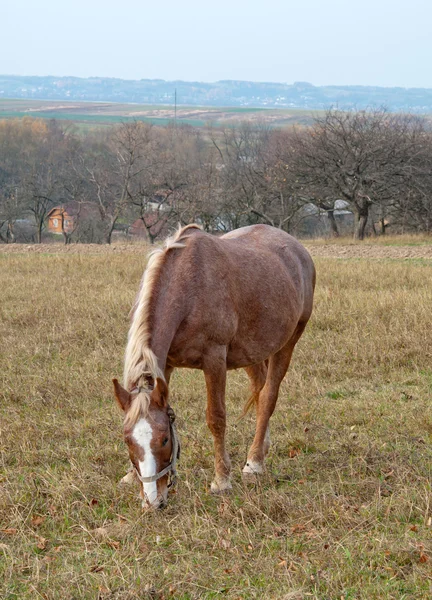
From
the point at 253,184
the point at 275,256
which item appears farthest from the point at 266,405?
the point at 253,184

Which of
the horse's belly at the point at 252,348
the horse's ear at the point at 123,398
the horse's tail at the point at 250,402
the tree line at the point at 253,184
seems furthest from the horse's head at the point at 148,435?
the tree line at the point at 253,184

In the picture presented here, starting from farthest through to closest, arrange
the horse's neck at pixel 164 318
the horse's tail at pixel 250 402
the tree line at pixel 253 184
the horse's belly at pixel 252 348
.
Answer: the tree line at pixel 253 184, the horse's tail at pixel 250 402, the horse's belly at pixel 252 348, the horse's neck at pixel 164 318

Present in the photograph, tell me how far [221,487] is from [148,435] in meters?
1.18

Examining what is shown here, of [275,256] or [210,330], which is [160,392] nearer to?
[210,330]

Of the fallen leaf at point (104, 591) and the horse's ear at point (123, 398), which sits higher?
the horse's ear at point (123, 398)

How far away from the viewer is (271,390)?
5.81 m

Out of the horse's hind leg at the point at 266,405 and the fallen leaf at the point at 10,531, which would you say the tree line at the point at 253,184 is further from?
the fallen leaf at the point at 10,531

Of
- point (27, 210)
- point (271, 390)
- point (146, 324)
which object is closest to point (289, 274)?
point (271, 390)

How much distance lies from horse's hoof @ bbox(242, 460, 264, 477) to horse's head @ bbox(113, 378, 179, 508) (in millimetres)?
1228

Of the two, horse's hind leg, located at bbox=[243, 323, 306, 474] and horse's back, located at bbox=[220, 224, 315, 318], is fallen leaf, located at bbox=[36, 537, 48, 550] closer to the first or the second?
horse's hind leg, located at bbox=[243, 323, 306, 474]

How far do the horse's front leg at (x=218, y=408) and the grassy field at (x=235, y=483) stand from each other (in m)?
0.14

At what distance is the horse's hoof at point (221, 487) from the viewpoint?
4.88 meters

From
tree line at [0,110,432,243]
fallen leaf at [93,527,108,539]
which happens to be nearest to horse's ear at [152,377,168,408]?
fallen leaf at [93,527,108,539]

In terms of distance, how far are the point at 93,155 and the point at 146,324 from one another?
5541cm
